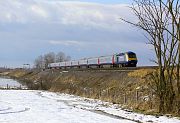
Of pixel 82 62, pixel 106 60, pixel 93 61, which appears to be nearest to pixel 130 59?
pixel 106 60

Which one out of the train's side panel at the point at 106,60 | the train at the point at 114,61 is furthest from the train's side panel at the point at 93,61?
the train's side panel at the point at 106,60

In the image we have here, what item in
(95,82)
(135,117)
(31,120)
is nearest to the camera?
(31,120)

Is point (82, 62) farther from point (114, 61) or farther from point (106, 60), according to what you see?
point (114, 61)

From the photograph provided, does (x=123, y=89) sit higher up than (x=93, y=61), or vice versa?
(x=93, y=61)

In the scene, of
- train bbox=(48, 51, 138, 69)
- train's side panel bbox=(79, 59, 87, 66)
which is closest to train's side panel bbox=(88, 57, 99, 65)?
train bbox=(48, 51, 138, 69)

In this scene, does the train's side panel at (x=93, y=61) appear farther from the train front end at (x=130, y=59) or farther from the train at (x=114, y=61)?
the train front end at (x=130, y=59)

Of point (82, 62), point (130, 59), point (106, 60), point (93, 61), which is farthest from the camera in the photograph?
point (82, 62)

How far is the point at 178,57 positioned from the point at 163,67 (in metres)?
1.54

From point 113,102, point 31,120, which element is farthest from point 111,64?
point 31,120

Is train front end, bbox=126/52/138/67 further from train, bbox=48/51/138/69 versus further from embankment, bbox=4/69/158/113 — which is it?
embankment, bbox=4/69/158/113

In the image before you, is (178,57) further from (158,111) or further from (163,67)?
(158,111)

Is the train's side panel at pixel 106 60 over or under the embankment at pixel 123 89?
over

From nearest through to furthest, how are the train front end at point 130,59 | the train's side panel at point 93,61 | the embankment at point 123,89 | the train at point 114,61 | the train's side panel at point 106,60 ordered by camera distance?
the embankment at point 123,89 → the train front end at point 130,59 → the train at point 114,61 → the train's side panel at point 106,60 → the train's side panel at point 93,61

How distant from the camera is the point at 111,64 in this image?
7050 centimetres
